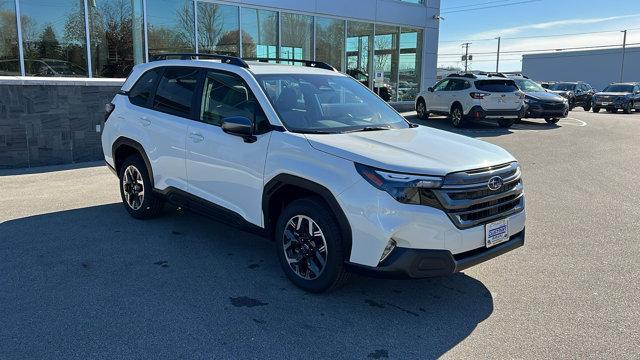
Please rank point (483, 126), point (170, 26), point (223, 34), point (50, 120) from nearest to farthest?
point (50, 120) < point (170, 26) < point (223, 34) < point (483, 126)

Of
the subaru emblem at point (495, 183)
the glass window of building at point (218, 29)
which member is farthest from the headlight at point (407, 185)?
the glass window of building at point (218, 29)

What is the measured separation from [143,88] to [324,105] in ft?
7.84

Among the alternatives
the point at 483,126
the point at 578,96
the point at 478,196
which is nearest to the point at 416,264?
the point at 478,196

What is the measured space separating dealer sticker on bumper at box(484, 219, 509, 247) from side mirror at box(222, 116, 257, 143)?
1.98 m

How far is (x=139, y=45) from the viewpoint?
14.3 metres

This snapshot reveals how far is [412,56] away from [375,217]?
20.3 m

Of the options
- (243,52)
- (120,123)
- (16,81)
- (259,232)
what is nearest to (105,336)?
(259,232)

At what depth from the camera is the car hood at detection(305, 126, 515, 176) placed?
3.59 metres

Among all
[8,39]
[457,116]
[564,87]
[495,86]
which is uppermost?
[8,39]

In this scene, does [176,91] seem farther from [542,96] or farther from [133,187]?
[542,96]

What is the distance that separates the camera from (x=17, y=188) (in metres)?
7.76

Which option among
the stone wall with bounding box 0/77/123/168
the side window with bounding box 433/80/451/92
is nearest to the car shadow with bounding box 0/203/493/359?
the stone wall with bounding box 0/77/123/168

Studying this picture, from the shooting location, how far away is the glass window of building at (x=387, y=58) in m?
21.1

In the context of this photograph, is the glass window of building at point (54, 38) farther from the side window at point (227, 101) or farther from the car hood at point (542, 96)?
the car hood at point (542, 96)
